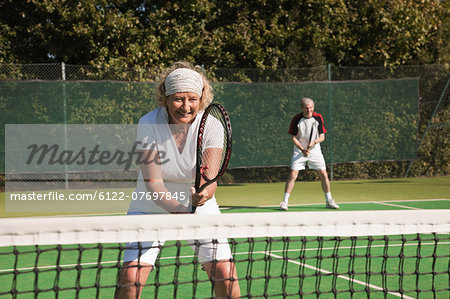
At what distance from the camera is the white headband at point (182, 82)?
2973 mm

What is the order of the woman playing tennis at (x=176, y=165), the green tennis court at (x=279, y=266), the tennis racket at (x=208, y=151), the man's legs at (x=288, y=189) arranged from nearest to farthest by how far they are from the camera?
the woman playing tennis at (x=176, y=165)
the green tennis court at (x=279, y=266)
the tennis racket at (x=208, y=151)
the man's legs at (x=288, y=189)

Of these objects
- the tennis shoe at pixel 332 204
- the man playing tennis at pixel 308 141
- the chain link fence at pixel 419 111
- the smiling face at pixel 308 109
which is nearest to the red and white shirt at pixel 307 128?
the man playing tennis at pixel 308 141

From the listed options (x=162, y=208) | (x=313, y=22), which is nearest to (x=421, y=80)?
(x=313, y=22)

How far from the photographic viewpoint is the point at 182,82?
2975 millimetres

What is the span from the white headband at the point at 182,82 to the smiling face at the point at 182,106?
2cm

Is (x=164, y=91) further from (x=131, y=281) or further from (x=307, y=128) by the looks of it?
(x=307, y=128)

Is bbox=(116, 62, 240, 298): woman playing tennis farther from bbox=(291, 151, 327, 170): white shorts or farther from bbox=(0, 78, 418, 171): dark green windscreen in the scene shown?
bbox=(0, 78, 418, 171): dark green windscreen

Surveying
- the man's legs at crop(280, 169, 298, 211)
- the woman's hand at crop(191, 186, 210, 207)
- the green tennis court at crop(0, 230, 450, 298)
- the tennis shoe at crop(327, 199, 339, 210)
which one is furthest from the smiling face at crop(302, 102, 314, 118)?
the woman's hand at crop(191, 186, 210, 207)

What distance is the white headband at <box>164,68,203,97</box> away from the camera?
9.75ft

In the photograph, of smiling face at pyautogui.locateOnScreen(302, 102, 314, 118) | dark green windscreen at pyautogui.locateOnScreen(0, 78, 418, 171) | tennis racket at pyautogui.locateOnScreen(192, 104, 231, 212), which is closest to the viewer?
tennis racket at pyautogui.locateOnScreen(192, 104, 231, 212)

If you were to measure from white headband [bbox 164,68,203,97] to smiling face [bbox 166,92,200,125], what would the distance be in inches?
0.9

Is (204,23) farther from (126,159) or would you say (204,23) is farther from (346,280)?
(346,280)

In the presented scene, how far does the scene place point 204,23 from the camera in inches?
587

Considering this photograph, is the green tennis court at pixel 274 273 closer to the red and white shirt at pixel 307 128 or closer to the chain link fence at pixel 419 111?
the red and white shirt at pixel 307 128
